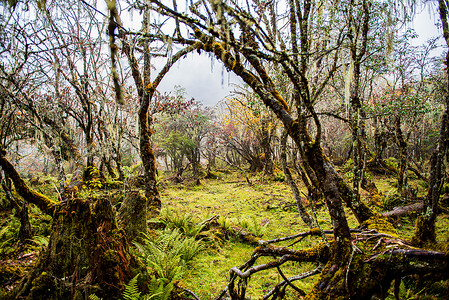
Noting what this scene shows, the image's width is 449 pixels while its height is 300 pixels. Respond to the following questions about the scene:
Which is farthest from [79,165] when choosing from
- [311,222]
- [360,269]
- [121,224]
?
[360,269]

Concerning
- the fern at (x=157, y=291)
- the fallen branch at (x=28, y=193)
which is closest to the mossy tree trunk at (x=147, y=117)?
the fallen branch at (x=28, y=193)

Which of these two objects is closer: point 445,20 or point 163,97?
point 445,20

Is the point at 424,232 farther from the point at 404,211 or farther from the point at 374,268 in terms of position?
the point at 404,211

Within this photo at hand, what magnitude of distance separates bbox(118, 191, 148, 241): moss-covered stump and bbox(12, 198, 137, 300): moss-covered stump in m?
1.37

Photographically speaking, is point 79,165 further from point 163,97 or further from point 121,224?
point 121,224

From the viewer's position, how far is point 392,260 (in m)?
1.54

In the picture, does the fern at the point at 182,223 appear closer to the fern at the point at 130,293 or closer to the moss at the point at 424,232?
the fern at the point at 130,293

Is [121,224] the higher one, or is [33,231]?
[121,224]

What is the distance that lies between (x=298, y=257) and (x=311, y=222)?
1.96 meters

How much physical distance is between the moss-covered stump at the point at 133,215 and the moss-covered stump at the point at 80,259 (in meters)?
1.37

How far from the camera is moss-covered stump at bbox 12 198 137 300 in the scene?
2021 mm

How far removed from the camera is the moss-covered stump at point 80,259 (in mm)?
2021

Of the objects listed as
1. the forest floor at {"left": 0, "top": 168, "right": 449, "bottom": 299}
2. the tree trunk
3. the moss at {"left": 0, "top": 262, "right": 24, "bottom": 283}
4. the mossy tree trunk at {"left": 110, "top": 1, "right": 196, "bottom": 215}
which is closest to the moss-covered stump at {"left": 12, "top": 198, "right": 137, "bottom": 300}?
the forest floor at {"left": 0, "top": 168, "right": 449, "bottom": 299}

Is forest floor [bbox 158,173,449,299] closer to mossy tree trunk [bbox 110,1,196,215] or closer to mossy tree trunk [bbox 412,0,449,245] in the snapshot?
mossy tree trunk [bbox 412,0,449,245]
